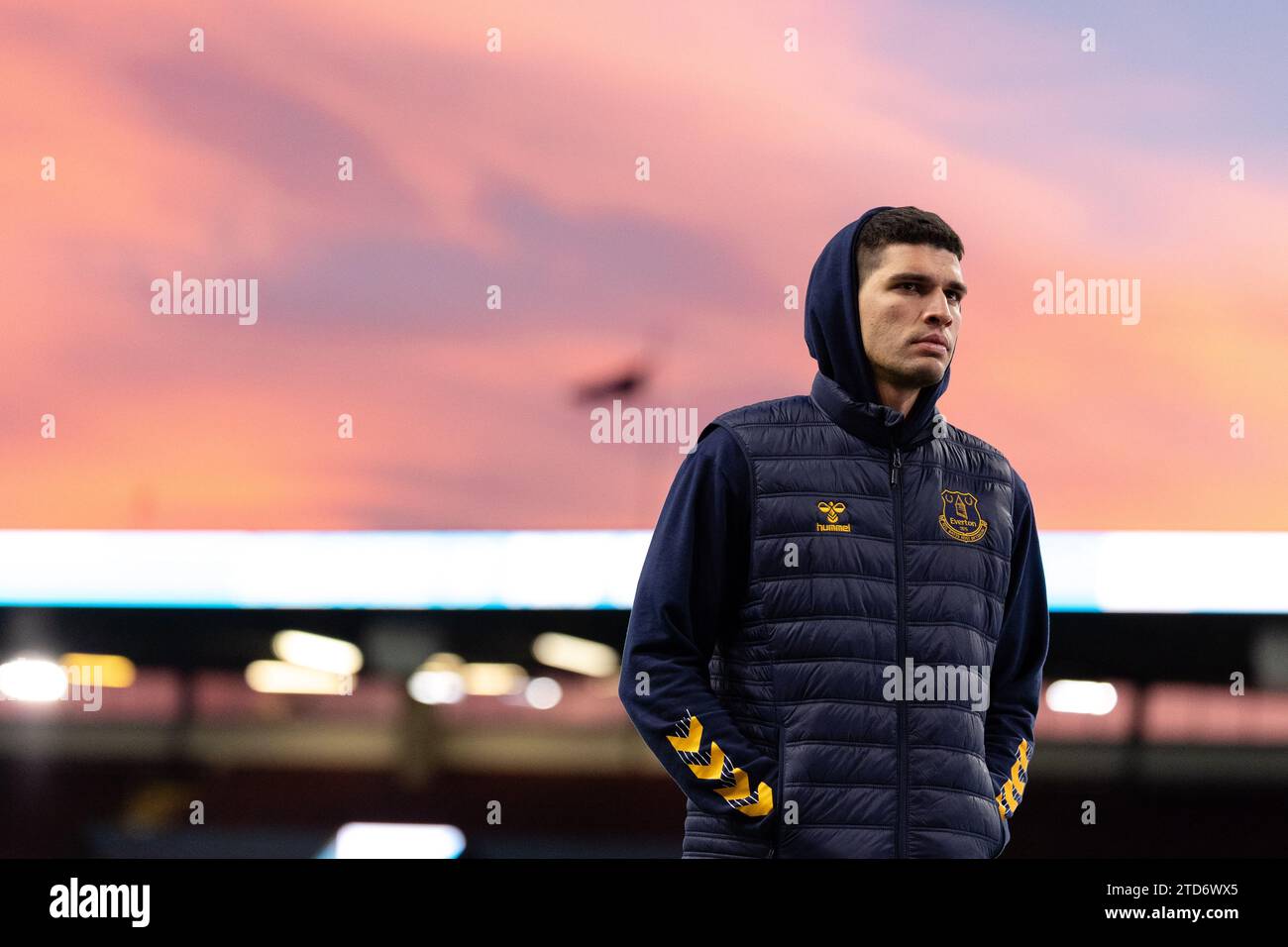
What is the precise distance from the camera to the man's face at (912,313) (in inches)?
80.4

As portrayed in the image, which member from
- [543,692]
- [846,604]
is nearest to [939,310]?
[846,604]

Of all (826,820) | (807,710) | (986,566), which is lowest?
(826,820)

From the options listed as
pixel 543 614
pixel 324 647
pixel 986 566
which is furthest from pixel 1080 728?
pixel 986 566

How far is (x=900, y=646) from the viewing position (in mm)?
1935

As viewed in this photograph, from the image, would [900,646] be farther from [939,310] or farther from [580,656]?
→ [580,656]

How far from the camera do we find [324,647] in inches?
412

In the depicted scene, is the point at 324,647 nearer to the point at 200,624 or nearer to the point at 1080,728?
the point at 200,624

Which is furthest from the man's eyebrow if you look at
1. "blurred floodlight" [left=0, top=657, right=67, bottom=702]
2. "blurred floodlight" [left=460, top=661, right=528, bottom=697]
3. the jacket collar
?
"blurred floodlight" [left=0, top=657, right=67, bottom=702]

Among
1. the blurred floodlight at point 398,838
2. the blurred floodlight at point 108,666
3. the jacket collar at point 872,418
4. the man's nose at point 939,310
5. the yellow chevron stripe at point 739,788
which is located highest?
the man's nose at point 939,310

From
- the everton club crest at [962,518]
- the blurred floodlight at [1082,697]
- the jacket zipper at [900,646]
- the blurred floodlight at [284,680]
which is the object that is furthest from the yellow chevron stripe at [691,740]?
the blurred floodlight at [284,680]

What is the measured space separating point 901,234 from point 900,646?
71 centimetres

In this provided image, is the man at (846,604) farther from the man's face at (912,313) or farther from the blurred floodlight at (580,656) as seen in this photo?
the blurred floodlight at (580,656)

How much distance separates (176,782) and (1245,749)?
9039mm

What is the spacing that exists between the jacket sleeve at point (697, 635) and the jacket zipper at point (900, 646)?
210mm
